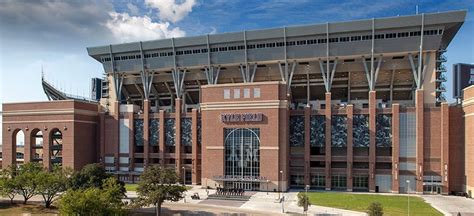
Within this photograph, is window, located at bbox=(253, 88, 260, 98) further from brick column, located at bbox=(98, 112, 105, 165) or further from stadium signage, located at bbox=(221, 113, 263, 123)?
brick column, located at bbox=(98, 112, 105, 165)

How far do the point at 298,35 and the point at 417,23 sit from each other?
22836mm

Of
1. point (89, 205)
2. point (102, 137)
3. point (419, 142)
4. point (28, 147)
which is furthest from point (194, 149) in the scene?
point (419, 142)

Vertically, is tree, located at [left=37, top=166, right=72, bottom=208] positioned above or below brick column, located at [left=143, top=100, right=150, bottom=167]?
below

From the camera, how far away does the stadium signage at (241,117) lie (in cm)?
6444

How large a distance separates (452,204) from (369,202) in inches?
499

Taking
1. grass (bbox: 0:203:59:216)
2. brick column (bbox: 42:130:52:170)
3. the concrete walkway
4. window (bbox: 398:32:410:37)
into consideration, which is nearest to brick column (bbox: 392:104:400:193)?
window (bbox: 398:32:410:37)

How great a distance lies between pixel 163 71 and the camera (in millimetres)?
84312

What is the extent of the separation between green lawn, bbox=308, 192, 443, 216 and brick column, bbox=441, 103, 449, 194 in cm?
773

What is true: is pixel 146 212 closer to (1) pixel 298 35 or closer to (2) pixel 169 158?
(2) pixel 169 158

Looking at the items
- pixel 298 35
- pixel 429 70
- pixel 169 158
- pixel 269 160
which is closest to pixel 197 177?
pixel 169 158

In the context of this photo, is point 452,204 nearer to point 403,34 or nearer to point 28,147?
point 403,34

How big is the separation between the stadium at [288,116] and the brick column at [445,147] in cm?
18

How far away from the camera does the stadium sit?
63.7m

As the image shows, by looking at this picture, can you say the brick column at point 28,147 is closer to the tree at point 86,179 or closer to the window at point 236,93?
the tree at point 86,179
